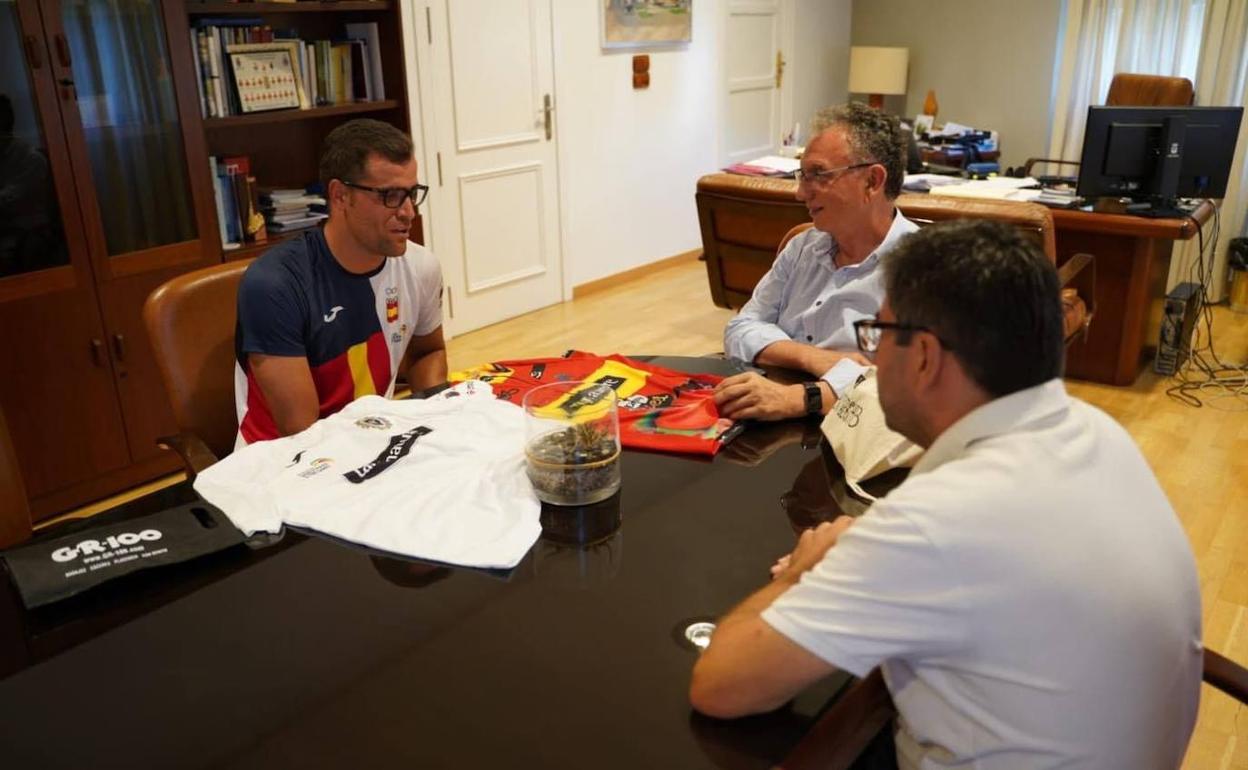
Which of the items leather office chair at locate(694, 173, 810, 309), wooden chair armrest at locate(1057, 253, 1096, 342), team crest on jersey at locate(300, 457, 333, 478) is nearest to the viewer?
team crest on jersey at locate(300, 457, 333, 478)

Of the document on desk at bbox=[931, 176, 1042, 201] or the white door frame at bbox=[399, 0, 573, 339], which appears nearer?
the document on desk at bbox=[931, 176, 1042, 201]

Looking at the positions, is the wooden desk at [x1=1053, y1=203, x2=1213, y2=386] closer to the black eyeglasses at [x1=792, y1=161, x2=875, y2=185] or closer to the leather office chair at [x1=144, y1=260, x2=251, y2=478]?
the black eyeglasses at [x1=792, y1=161, x2=875, y2=185]

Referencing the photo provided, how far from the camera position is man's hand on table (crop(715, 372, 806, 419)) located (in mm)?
1750

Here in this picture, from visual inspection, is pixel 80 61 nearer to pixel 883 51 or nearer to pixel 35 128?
pixel 35 128

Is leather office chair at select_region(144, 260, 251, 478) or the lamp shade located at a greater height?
the lamp shade

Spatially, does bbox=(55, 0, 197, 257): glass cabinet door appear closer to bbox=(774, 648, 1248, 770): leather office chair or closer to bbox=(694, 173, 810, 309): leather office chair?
bbox=(694, 173, 810, 309): leather office chair

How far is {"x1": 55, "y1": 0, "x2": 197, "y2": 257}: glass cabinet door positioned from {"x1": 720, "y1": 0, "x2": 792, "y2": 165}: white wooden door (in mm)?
3765

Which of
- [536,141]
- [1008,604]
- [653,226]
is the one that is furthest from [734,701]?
[653,226]

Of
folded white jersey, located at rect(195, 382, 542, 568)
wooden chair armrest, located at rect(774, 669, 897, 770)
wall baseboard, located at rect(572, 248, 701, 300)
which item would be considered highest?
folded white jersey, located at rect(195, 382, 542, 568)

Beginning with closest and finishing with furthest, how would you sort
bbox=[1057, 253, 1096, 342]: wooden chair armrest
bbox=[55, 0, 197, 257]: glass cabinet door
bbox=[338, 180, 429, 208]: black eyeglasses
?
bbox=[338, 180, 429, 208]: black eyeglasses → bbox=[55, 0, 197, 257]: glass cabinet door → bbox=[1057, 253, 1096, 342]: wooden chair armrest

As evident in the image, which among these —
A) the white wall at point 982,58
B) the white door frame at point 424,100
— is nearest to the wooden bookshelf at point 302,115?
the white door frame at point 424,100

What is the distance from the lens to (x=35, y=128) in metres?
2.89

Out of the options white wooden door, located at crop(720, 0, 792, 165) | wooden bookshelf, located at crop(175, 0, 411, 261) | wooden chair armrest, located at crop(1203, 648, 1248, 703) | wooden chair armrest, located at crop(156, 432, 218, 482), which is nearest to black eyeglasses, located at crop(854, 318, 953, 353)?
wooden chair armrest, located at crop(1203, 648, 1248, 703)

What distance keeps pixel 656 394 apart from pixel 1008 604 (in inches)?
39.0
